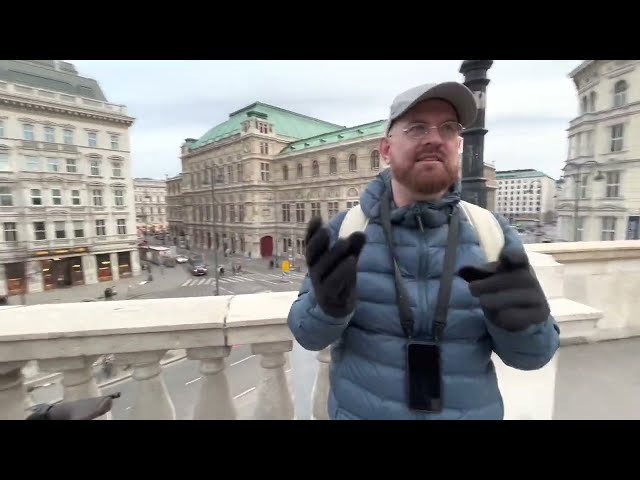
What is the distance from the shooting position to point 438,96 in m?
1.14

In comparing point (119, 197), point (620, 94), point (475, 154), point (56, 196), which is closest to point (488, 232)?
point (475, 154)

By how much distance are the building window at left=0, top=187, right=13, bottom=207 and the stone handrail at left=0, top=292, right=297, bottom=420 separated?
19993 millimetres

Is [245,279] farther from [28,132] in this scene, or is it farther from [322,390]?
[322,390]

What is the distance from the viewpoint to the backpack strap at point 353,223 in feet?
4.05

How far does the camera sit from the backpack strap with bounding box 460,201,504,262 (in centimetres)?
115

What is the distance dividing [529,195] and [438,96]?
58493 millimetres

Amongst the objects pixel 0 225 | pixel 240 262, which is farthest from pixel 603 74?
pixel 0 225

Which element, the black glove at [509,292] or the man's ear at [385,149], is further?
the man's ear at [385,149]

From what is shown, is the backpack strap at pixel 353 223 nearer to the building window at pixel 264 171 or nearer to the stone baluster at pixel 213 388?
the stone baluster at pixel 213 388

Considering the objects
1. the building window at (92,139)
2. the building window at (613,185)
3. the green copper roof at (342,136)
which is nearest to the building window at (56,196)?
the building window at (92,139)

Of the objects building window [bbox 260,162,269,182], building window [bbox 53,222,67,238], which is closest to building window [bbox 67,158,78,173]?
building window [bbox 53,222,67,238]

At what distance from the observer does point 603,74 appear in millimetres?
15773

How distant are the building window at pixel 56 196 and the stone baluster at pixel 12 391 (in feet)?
65.2

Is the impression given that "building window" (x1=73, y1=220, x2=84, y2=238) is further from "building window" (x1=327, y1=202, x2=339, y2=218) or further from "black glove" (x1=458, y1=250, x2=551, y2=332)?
"black glove" (x1=458, y1=250, x2=551, y2=332)
